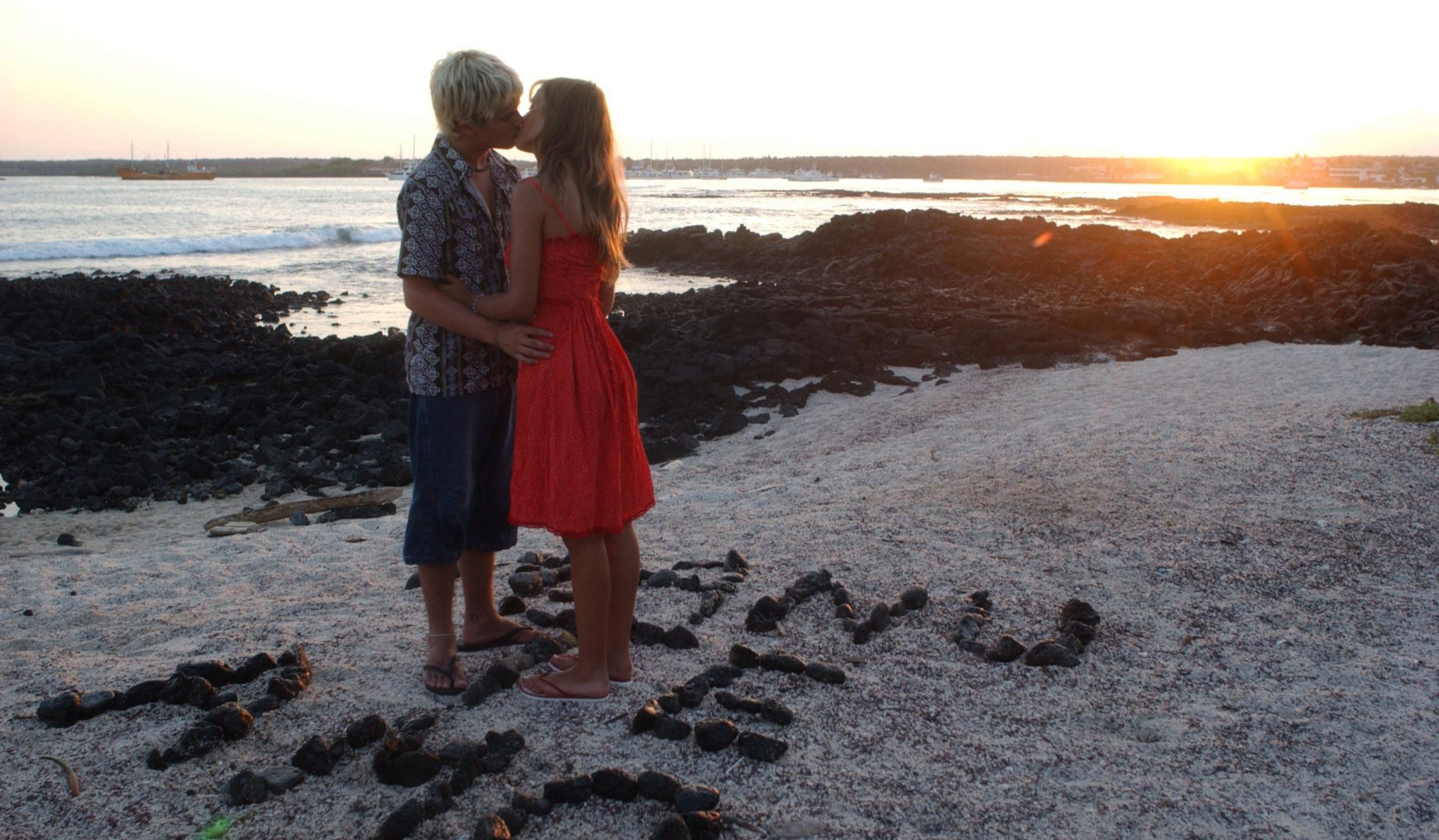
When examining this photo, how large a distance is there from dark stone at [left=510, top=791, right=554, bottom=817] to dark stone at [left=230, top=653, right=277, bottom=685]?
1.32 m

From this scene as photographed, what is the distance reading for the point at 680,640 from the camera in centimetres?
379

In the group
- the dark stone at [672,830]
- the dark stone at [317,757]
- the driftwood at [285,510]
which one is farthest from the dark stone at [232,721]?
the driftwood at [285,510]

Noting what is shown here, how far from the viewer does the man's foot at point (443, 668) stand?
11.1ft

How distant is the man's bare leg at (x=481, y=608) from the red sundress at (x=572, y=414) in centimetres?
58

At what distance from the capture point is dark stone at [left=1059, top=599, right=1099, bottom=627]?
3920 mm

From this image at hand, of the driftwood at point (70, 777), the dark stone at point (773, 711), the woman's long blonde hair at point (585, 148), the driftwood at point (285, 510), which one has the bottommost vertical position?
the driftwood at point (285, 510)

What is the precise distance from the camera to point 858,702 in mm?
3342

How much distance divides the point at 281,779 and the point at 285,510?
4597 mm

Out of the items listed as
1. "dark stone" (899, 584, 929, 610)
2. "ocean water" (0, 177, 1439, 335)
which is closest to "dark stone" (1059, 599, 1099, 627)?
"dark stone" (899, 584, 929, 610)

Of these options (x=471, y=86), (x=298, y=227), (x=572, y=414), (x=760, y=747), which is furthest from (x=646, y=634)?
(x=298, y=227)

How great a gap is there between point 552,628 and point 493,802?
50.4 inches

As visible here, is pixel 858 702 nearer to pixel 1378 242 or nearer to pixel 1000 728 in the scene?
pixel 1000 728

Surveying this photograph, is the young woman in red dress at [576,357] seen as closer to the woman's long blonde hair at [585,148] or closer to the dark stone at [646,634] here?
the woman's long blonde hair at [585,148]

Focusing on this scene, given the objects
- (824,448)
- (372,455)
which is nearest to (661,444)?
(824,448)
